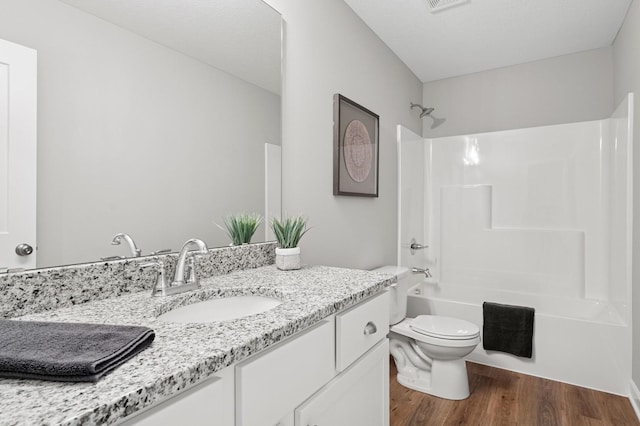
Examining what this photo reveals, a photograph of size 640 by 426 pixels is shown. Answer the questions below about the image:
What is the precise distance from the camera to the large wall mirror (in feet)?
3.01

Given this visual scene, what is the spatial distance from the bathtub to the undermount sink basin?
2.05 metres

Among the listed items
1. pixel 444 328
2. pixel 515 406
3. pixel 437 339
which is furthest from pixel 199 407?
pixel 515 406

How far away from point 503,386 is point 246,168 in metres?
2.17

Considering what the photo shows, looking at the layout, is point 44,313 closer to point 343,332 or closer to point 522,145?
point 343,332

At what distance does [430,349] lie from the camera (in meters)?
2.16

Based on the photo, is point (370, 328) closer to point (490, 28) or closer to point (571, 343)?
point (571, 343)

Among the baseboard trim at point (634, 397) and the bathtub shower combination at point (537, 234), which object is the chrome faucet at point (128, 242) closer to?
the bathtub shower combination at point (537, 234)

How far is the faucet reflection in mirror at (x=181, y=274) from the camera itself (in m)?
1.07

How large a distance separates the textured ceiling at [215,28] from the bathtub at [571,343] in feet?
7.14

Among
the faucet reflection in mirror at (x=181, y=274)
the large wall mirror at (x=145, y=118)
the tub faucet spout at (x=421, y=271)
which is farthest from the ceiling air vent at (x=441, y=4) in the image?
the faucet reflection in mirror at (x=181, y=274)

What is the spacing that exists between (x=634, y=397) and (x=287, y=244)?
7.43 feet

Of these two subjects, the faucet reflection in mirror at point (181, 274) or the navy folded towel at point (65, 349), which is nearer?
the navy folded towel at point (65, 349)

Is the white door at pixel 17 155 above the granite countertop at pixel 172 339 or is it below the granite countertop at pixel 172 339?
above

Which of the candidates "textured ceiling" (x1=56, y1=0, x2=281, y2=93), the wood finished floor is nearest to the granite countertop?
"textured ceiling" (x1=56, y1=0, x2=281, y2=93)
